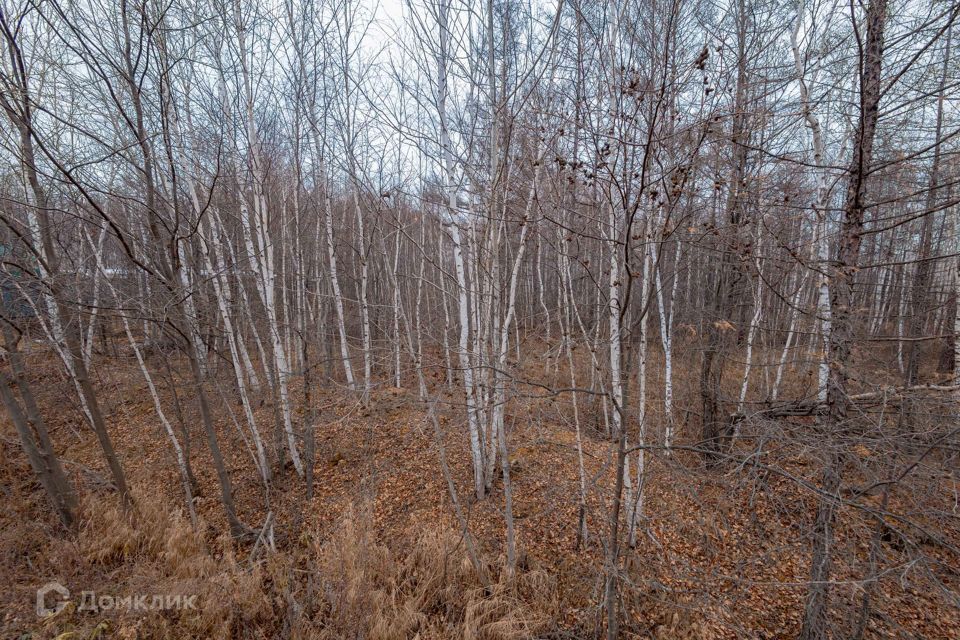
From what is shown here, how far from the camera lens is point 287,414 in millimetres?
5730

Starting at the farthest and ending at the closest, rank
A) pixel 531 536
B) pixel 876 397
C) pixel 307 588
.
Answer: pixel 531 536
pixel 307 588
pixel 876 397

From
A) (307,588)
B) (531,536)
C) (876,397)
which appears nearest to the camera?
(876,397)

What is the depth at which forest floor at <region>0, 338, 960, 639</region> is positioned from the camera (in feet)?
9.48

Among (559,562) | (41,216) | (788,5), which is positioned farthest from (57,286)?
(788,5)

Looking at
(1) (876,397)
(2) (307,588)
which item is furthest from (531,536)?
(1) (876,397)

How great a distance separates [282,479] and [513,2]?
23.7 ft

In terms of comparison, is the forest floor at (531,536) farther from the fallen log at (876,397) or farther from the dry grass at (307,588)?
the fallen log at (876,397)

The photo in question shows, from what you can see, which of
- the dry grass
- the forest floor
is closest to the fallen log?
the forest floor

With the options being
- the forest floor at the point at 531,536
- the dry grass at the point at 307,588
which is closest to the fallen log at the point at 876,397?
the forest floor at the point at 531,536

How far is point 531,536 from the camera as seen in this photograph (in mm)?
4629

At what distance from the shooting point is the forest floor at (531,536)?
289 centimetres

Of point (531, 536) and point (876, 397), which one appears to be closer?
point (876, 397)

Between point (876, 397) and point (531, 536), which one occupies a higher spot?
point (876, 397)

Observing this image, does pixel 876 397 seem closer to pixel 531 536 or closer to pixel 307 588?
pixel 531 536
